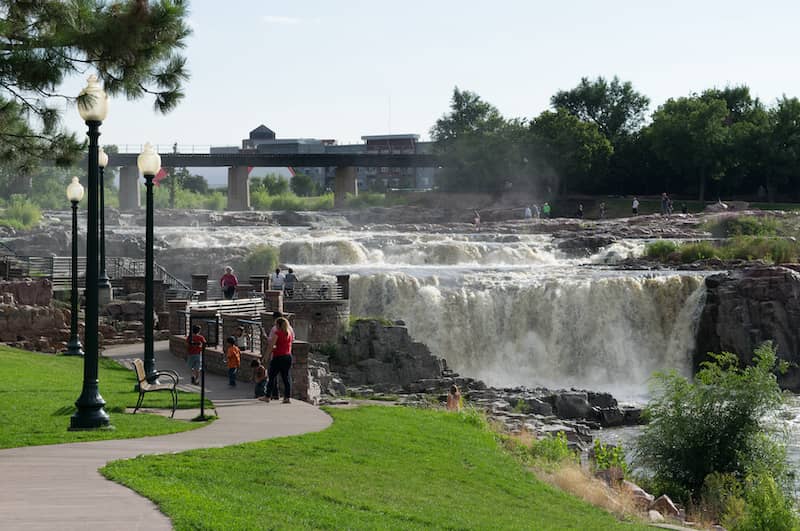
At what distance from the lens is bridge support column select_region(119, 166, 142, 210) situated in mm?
88438

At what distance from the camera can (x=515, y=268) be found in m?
43.4

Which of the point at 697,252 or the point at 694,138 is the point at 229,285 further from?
the point at 694,138

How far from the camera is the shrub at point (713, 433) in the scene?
68.2ft

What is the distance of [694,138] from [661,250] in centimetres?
2639

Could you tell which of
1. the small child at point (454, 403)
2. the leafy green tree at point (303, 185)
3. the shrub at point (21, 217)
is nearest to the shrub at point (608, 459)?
the small child at point (454, 403)

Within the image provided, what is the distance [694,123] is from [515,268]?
35.6 meters

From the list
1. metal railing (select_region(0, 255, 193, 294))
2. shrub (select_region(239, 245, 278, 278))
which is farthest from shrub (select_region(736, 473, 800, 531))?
shrub (select_region(239, 245, 278, 278))

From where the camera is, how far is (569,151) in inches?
3098

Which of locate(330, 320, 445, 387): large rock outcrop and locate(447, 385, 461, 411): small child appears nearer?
locate(447, 385, 461, 411): small child

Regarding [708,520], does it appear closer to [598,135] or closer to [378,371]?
[378,371]

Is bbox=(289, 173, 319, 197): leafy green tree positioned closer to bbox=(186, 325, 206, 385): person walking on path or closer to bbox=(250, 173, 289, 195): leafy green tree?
bbox=(250, 173, 289, 195): leafy green tree

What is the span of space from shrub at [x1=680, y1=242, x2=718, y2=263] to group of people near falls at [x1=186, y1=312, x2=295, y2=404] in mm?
31146

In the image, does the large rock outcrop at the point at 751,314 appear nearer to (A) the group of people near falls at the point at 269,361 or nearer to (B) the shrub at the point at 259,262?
(B) the shrub at the point at 259,262

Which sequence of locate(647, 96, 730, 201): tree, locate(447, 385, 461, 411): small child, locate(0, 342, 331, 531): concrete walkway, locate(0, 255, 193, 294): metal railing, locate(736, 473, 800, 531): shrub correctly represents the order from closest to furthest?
locate(0, 342, 331, 531): concrete walkway → locate(736, 473, 800, 531): shrub → locate(447, 385, 461, 411): small child → locate(0, 255, 193, 294): metal railing → locate(647, 96, 730, 201): tree
